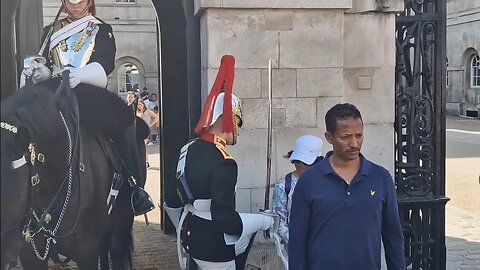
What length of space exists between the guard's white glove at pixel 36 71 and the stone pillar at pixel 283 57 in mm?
1527

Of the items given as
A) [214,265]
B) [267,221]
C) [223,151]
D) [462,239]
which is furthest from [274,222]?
[462,239]

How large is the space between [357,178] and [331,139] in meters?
0.25

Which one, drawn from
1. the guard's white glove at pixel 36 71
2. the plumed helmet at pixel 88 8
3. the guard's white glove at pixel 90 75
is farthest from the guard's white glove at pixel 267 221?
the plumed helmet at pixel 88 8

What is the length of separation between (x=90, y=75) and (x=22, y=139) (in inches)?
40.7

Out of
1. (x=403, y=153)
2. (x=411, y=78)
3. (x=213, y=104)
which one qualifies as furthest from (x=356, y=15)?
(x=213, y=104)

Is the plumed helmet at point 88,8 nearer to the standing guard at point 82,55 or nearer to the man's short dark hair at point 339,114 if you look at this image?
the standing guard at point 82,55

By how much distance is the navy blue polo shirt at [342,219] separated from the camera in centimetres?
306

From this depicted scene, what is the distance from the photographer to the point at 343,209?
3.05 m

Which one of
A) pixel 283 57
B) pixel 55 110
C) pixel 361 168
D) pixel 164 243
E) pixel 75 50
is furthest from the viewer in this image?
pixel 164 243

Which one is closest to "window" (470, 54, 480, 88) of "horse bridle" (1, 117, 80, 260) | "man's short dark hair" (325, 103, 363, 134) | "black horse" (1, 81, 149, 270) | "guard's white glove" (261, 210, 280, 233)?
"guard's white glove" (261, 210, 280, 233)

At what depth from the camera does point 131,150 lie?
4.32 m

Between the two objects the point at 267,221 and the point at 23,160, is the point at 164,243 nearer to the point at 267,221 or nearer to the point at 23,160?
the point at 267,221

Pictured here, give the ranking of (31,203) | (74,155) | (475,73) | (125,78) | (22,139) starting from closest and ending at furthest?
(22,139) → (31,203) → (74,155) → (125,78) → (475,73)

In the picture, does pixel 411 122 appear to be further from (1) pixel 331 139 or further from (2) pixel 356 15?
(1) pixel 331 139
